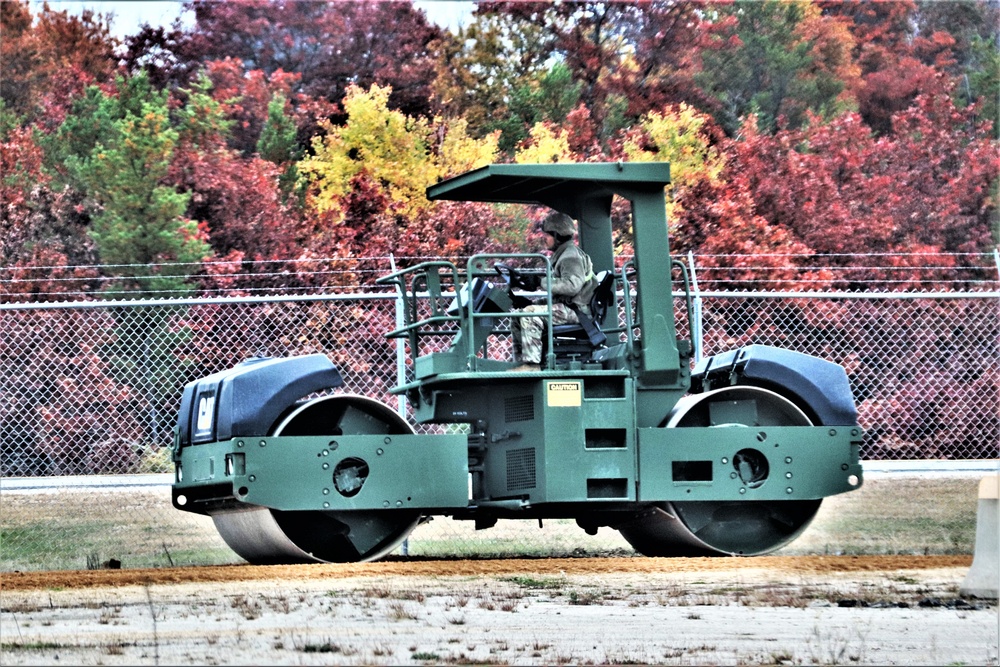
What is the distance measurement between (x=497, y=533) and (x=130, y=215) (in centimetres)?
1067

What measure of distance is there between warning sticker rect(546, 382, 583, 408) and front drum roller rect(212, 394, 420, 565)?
1.13 m

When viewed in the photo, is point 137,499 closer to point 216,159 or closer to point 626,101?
point 216,159

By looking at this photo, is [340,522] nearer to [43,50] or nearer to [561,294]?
[561,294]

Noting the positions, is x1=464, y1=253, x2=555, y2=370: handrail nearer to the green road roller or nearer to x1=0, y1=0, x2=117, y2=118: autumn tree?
the green road roller

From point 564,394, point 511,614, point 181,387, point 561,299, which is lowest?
point 511,614

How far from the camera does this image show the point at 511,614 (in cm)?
864

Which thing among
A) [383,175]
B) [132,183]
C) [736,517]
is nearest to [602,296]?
[736,517]

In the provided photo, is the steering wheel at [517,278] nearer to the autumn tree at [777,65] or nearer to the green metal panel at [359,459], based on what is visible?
the green metal panel at [359,459]

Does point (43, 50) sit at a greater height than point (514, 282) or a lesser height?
greater

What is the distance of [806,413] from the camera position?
1199cm

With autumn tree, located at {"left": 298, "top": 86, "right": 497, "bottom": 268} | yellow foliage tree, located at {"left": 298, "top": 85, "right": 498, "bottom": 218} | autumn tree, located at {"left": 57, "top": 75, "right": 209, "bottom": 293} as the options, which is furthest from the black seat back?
yellow foliage tree, located at {"left": 298, "top": 85, "right": 498, "bottom": 218}

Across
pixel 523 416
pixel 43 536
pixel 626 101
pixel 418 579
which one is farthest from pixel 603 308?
pixel 626 101

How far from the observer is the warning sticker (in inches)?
432

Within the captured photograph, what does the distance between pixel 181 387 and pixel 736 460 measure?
714 cm
